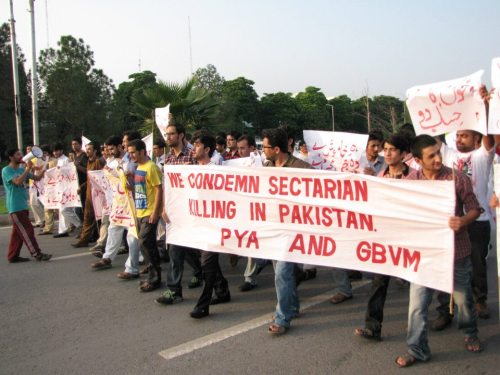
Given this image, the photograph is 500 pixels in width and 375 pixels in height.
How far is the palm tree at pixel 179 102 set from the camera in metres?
15.3

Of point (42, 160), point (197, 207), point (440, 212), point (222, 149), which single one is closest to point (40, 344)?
point (197, 207)

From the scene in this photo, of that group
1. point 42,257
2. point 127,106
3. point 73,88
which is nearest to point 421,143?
point 42,257

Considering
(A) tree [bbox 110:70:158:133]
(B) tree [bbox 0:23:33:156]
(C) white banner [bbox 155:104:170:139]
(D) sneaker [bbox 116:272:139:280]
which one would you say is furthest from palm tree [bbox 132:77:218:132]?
(B) tree [bbox 0:23:33:156]

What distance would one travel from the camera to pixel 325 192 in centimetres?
372

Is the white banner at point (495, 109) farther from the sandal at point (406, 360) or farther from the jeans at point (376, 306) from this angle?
the sandal at point (406, 360)

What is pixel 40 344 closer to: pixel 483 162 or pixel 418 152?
pixel 418 152

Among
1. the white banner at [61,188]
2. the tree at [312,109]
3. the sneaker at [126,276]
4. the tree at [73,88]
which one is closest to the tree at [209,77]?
the tree at [73,88]

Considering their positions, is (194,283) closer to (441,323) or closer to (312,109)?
(441,323)

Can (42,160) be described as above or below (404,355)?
above

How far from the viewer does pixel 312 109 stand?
62.4 metres

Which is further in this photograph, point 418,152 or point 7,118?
point 7,118

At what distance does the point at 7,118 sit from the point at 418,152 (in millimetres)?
30826

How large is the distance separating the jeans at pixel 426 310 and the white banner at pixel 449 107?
1033 millimetres

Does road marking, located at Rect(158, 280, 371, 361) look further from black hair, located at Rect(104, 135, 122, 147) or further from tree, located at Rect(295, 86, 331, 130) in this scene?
tree, located at Rect(295, 86, 331, 130)
